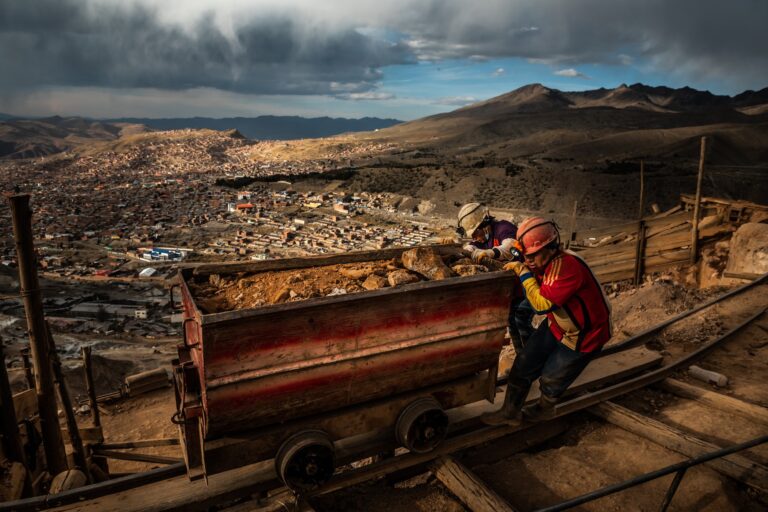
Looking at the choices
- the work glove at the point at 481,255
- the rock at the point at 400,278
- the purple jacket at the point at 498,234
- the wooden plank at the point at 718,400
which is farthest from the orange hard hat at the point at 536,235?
the wooden plank at the point at 718,400

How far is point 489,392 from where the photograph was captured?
398cm

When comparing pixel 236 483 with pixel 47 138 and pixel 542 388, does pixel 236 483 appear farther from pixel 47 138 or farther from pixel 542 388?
pixel 47 138

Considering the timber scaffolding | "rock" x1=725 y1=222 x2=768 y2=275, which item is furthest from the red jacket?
the timber scaffolding

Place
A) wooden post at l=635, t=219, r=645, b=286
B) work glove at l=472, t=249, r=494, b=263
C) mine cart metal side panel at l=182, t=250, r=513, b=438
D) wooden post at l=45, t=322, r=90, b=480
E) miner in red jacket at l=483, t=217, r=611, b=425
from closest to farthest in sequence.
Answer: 1. mine cart metal side panel at l=182, t=250, r=513, b=438
2. miner in red jacket at l=483, t=217, r=611, b=425
3. work glove at l=472, t=249, r=494, b=263
4. wooden post at l=45, t=322, r=90, b=480
5. wooden post at l=635, t=219, r=645, b=286

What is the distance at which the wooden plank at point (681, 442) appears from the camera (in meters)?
3.57

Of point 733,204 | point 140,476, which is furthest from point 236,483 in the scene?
point 733,204

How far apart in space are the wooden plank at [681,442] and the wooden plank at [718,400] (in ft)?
2.66

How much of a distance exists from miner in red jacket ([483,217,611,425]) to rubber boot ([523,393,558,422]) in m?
0.26

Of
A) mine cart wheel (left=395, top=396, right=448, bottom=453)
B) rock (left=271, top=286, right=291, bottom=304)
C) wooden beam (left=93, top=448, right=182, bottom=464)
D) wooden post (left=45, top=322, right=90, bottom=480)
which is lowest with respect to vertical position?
wooden beam (left=93, top=448, right=182, bottom=464)

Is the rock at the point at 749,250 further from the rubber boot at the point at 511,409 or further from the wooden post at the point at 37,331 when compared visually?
the wooden post at the point at 37,331

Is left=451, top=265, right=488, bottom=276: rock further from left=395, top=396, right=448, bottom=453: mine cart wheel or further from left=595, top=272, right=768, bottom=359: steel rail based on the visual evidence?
left=595, top=272, right=768, bottom=359: steel rail

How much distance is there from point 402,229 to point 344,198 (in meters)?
10.8

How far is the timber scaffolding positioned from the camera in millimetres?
10428

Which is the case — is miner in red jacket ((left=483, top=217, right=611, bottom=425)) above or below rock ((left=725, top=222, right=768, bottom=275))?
above
